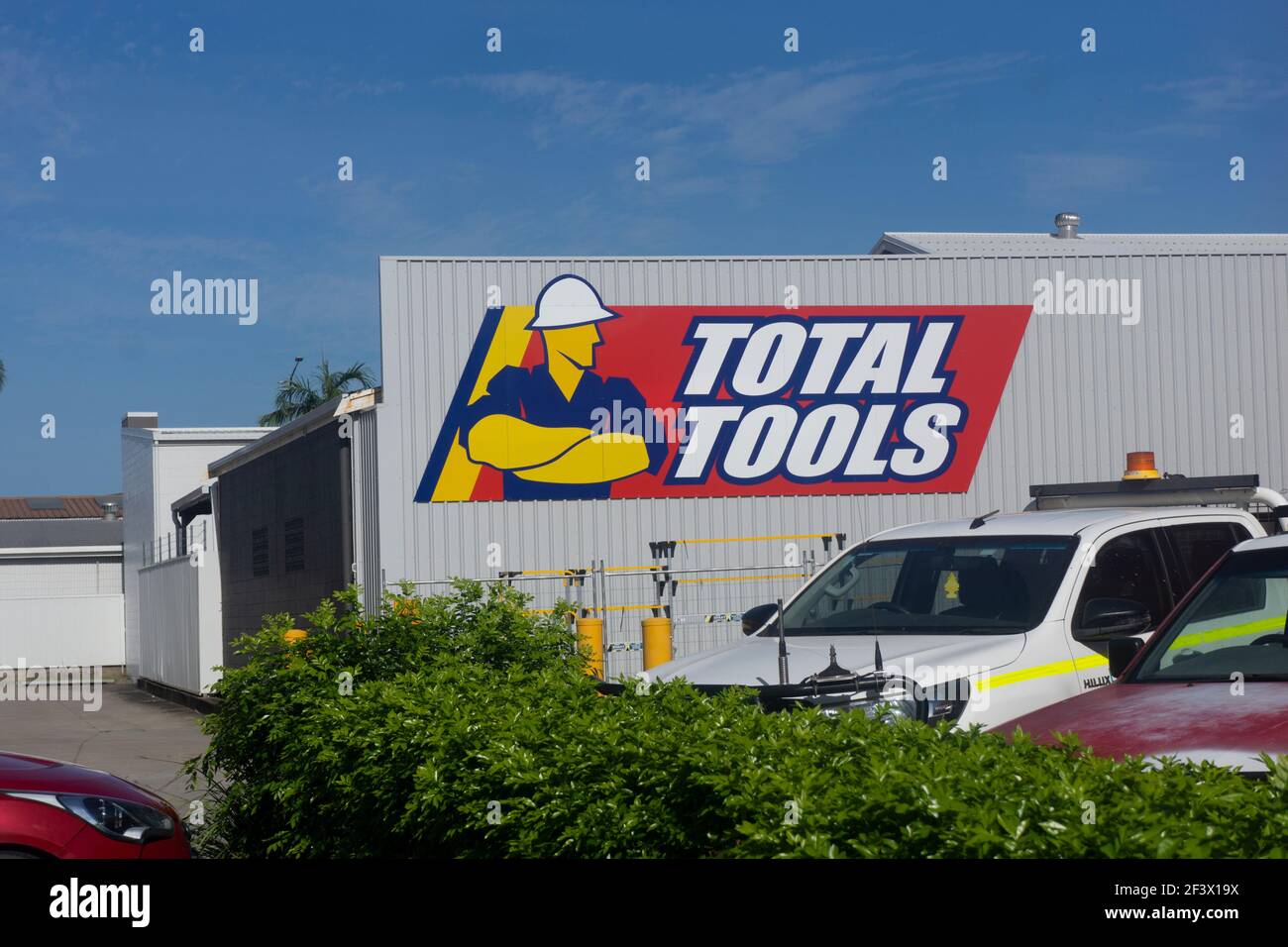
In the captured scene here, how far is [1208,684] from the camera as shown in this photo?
564cm

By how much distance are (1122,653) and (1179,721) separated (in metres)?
1.34

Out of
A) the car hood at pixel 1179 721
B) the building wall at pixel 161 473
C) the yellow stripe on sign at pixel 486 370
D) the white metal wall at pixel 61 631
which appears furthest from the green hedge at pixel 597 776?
the white metal wall at pixel 61 631

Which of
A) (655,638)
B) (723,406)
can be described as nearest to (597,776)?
(655,638)

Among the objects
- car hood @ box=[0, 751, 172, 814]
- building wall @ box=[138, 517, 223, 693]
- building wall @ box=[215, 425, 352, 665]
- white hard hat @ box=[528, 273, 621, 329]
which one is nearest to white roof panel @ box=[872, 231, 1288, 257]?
white hard hat @ box=[528, 273, 621, 329]

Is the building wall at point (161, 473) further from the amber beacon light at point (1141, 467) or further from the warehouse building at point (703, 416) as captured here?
the amber beacon light at point (1141, 467)

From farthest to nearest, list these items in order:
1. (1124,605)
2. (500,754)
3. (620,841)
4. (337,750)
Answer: (1124,605)
(337,750)
(500,754)
(620,841)

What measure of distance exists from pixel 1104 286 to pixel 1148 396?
1606 millimetres

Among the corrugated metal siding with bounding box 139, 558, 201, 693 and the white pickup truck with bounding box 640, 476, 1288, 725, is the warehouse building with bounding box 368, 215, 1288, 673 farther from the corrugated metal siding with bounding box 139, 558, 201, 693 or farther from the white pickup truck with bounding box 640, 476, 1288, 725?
the corrugated metal siding with bounding box 139, 558, 201, 693

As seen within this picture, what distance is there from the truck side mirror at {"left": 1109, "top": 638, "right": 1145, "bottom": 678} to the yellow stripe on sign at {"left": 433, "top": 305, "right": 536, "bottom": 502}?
39.3 ft

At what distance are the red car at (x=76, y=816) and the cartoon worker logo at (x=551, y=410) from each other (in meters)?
10.4

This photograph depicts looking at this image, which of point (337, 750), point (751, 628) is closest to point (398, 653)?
point (337, 750)

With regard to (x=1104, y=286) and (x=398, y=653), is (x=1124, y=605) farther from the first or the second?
(x=1104, y=286)

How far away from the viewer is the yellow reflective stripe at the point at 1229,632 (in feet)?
21.0

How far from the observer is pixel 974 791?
11.3ft
